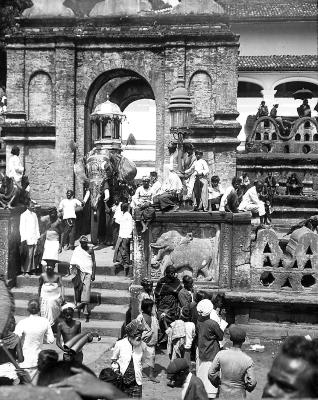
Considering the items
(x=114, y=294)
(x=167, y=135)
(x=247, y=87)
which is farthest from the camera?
(x=247, y=87)

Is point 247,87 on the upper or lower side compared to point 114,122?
upper

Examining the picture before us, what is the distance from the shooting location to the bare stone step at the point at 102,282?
12344mm

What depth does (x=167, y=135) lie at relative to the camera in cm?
1894

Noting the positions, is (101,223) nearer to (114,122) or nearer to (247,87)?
(114,122)

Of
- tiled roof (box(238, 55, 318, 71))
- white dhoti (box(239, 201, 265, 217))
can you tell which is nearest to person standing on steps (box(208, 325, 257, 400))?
white dhoti (box(239, 201, 265, 217))

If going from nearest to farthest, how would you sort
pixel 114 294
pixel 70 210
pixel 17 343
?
pixel 17 343
pixel 114 294
pixel 70 210

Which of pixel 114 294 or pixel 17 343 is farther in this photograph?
pixel 114 294

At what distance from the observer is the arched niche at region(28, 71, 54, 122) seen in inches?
763

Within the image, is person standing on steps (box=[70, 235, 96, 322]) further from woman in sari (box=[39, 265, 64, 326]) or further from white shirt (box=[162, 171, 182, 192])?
white shirt (box=[162, 171, 182, 192])

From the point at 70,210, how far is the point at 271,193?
7.20 metres

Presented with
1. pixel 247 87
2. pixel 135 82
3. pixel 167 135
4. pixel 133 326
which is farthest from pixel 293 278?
pixel 247 87

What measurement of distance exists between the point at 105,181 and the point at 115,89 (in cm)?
724

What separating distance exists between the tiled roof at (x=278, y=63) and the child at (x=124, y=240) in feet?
68.3

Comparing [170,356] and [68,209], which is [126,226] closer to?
[68,209]
